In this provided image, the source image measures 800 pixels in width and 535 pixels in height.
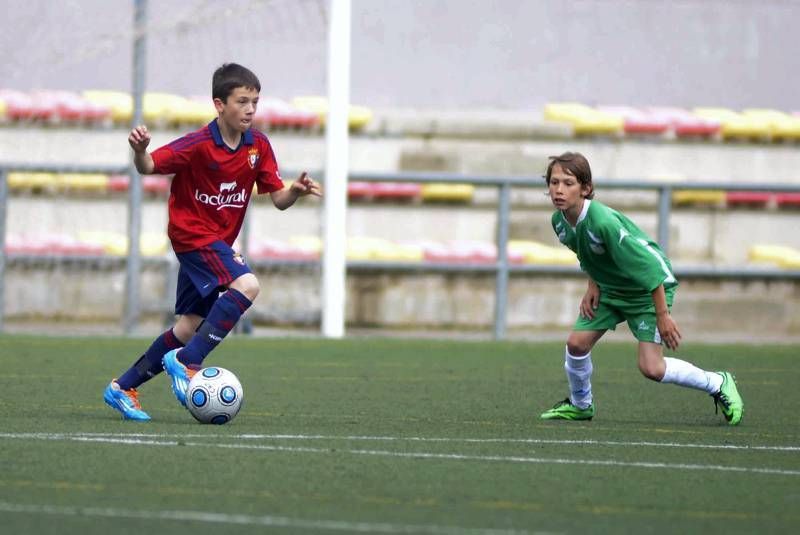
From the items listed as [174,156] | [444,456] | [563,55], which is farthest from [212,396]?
[563,55]

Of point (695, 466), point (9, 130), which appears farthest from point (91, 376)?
point (9, 130)

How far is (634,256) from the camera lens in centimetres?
745

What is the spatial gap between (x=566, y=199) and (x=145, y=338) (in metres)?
6.20

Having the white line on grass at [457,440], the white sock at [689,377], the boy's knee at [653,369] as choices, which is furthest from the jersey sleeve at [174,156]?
the white sock at [689,377]

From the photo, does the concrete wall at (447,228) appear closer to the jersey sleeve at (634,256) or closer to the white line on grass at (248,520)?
the jersey sleeve at (634,256)

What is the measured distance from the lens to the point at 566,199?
7.42 metres

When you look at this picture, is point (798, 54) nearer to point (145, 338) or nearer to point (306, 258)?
point (306, 258)

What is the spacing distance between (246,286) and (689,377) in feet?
7.36

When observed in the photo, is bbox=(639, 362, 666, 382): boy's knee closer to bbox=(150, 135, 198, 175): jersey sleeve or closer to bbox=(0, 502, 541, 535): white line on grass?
bbox=(150, 135, 198, 175): jersey sleeve

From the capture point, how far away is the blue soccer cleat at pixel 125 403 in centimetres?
728

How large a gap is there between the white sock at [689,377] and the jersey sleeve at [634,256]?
49 centimetres

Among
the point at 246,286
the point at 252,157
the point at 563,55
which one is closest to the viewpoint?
the point at 246,286

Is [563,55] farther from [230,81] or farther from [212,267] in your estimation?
[212,267]

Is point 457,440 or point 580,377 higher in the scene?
point 580,377
